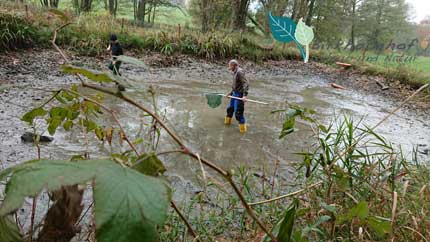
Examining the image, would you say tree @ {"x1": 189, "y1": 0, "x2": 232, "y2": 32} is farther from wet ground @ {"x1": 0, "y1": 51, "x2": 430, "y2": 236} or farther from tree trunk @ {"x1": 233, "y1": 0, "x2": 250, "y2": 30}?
wet ground @ {"x1": 0, "y1": 51, "x2": 430, "y2": 236}

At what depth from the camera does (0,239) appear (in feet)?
1.55

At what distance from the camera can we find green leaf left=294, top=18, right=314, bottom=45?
907 millimetres

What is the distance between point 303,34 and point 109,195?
0.73m

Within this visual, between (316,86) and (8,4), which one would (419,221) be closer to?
(316,86)

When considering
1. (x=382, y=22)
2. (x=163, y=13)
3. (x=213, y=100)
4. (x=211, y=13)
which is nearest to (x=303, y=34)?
(x=213, y=100)

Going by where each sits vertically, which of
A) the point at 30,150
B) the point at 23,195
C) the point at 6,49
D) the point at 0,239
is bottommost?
the point at 30,150

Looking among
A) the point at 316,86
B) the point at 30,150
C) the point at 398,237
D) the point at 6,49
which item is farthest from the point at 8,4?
the point at 398,237

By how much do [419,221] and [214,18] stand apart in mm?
16941

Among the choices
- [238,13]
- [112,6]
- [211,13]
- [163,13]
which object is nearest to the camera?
[211,13]

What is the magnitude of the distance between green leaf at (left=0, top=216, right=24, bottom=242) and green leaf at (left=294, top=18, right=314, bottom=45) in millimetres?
784

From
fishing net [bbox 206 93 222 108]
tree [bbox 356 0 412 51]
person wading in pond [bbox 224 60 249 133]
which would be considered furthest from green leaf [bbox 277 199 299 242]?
tree [bbox 356 0 412 51]

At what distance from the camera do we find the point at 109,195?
1.28 feet

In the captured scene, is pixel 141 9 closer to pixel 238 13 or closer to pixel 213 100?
pixel 238 13

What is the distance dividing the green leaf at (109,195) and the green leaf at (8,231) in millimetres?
124
